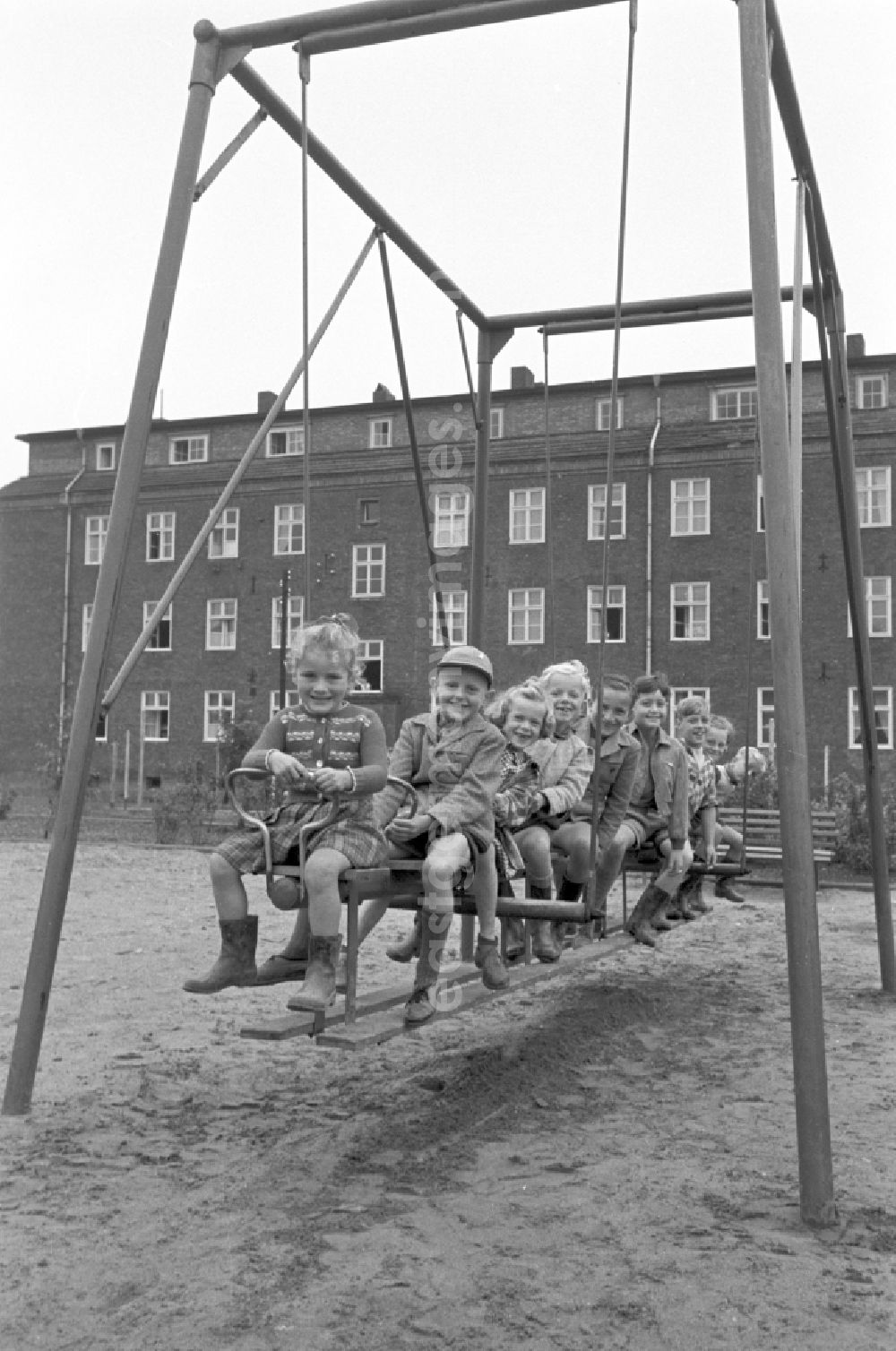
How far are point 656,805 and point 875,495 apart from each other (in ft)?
106

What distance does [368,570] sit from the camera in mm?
42125

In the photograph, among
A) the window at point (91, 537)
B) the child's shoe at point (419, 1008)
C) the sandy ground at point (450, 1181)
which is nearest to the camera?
the sandy ground at point (450, 1181)

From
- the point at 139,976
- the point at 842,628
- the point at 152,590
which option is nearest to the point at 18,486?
the point at 152,590

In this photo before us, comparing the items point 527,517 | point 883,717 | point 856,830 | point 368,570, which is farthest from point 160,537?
point 856,830

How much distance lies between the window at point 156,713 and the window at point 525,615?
1175 cm

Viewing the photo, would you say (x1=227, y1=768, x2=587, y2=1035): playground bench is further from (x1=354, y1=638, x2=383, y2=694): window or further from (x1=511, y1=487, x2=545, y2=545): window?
(x1=354, y1=638, x2=383, y2=694): window

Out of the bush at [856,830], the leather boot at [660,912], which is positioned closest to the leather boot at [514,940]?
the leather boot at [660,912]

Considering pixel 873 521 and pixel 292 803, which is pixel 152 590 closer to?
pixel 873 521

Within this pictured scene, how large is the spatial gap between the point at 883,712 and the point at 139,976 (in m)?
32.4

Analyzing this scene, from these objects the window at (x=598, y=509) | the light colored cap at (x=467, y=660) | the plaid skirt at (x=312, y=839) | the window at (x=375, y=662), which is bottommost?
the plaid skirt at (x=312, y=839)

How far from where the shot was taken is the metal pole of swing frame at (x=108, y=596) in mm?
4953

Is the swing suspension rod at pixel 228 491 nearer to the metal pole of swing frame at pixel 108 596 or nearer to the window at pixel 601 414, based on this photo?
the metal pole of swing frame at pixel 108 596

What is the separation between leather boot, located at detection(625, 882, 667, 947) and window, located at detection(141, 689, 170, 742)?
3872 cm

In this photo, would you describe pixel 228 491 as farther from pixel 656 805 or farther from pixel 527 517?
pixel 527 517
